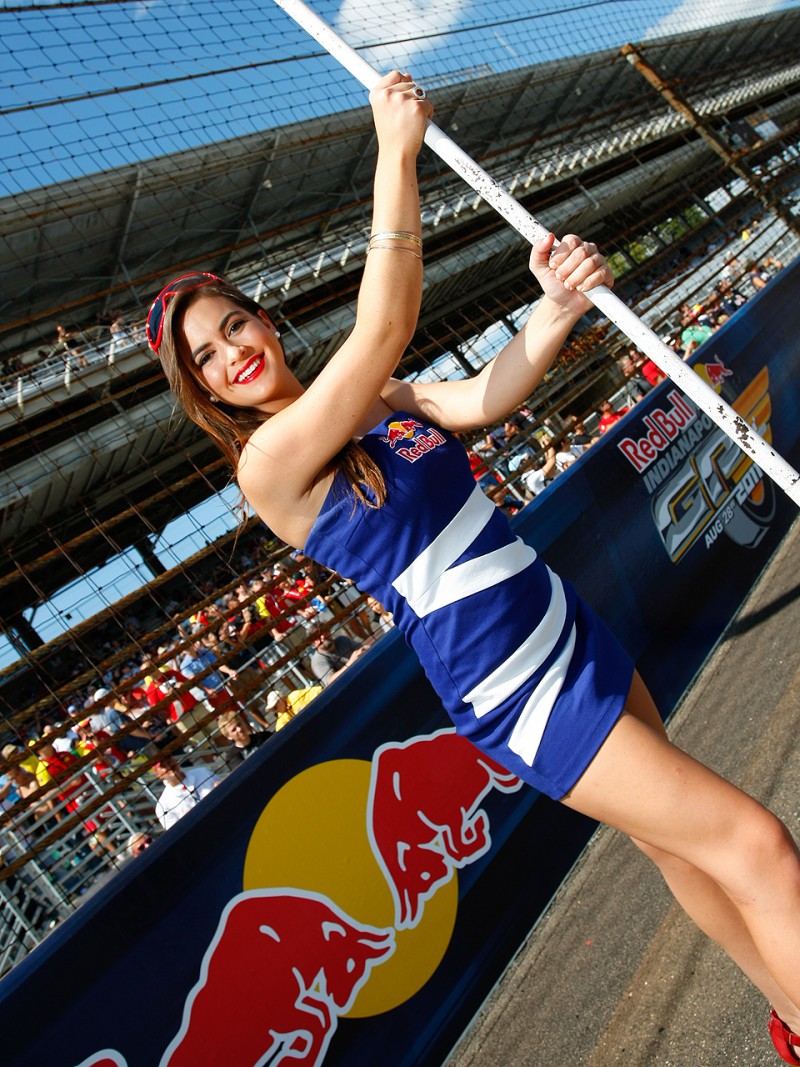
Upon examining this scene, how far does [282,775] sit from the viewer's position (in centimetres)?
220

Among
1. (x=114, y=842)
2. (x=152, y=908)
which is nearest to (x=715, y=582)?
(x=152, y=908)

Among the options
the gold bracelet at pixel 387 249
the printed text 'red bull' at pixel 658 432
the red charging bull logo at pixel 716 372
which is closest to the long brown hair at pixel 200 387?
the gold bracelet at pixel 387 249

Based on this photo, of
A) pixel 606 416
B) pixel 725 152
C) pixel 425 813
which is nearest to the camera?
pixel 425 813

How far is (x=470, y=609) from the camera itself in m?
1.50

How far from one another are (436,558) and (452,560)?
1.3 inches

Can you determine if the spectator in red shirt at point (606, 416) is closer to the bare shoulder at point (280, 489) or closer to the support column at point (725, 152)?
the support column at point (725, 152)

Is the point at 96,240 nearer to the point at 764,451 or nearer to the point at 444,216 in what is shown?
the point at 444,216

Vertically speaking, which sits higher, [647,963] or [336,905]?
[336,905]

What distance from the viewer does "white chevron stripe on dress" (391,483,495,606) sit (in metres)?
1.49

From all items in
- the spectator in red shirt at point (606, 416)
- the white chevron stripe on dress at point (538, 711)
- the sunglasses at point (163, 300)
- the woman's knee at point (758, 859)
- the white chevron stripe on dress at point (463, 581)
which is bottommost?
the woman's knee at point (758, 859)

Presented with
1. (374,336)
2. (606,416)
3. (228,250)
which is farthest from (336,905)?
(228,250)

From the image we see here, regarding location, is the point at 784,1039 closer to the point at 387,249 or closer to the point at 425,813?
the point at 425,813

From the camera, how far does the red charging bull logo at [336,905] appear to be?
1.95 meters

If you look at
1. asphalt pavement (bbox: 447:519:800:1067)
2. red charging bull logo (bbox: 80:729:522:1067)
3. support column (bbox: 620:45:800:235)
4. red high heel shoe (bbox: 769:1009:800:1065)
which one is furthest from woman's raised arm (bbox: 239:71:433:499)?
support column (bbox: 620:45:800:235)
